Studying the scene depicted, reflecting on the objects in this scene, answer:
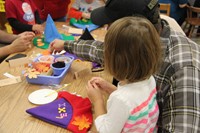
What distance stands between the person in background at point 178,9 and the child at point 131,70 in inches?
125

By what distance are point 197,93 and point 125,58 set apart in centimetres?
31

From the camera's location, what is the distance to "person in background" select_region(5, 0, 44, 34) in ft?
6.24

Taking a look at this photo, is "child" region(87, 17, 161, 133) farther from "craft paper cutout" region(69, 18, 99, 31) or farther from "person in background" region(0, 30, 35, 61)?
"craft paper cutout" region(69, 18, 99, 31)

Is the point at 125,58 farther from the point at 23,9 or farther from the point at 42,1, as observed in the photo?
the point at 42,1

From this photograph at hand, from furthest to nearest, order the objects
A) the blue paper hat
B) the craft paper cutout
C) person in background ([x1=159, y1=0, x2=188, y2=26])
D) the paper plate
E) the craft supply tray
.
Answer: person in background ([x1=159, y1=0, x2=188, y2=26]) < the craft paper cutout < the blue paper hat < the craft supply tray < the paper plate

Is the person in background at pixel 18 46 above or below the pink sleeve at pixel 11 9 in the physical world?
below

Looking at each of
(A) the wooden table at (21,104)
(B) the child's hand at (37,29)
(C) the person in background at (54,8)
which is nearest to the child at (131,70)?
(A) the wooden table at (21,104)

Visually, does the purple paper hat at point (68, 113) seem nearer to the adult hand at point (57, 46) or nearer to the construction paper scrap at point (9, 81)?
the construction paper scrap at point (9, 81)

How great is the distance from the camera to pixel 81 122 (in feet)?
3.22

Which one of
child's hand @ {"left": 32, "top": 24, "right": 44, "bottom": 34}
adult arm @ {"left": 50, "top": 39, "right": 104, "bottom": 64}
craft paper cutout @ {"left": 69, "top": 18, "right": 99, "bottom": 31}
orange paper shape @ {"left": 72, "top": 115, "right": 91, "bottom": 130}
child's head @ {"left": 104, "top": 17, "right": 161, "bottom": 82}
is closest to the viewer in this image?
child's head @ {"left": 104, "top": 17, "right": 161, "bottom": 82}

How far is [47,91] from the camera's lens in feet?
3.90

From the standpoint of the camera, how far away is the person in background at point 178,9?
3720mm

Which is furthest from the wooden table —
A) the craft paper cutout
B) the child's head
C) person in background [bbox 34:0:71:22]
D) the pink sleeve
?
person in background [bbox 34:0:71:22]

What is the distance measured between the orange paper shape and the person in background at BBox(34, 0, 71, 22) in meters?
1.51
